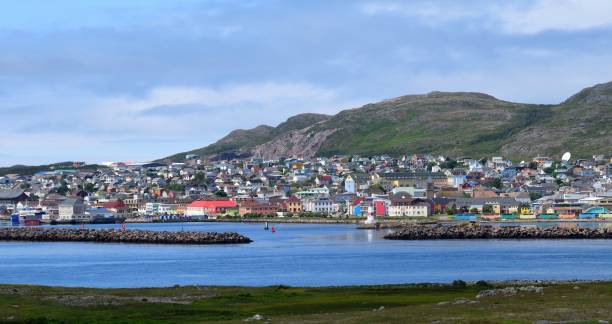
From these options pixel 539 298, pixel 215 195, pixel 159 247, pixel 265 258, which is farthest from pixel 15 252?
pixel 215 195

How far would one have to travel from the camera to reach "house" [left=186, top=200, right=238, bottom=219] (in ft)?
483

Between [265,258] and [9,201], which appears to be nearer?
[265,258]

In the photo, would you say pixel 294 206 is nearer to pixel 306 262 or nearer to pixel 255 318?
pixel 306 262

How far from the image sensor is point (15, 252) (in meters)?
70.3

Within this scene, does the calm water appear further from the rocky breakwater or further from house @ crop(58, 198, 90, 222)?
house @ crop(58, 198, 90, 222)

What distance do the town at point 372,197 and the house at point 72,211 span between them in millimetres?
132

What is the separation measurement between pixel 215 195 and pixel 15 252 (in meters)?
101

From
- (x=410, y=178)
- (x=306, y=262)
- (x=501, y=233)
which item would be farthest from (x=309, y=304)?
(x=410, y=178)

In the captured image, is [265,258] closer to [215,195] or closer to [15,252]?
[15,252]

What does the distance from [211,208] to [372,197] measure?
978 inches

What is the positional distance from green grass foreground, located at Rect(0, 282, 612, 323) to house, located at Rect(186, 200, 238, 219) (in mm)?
113107

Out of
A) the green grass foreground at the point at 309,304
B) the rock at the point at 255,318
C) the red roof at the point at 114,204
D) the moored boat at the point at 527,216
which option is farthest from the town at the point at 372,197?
the rock at the point at 255,318

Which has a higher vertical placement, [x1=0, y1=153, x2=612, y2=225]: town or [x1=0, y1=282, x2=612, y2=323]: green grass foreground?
[x1=0, y1=153, x2=612, y2=225]: town

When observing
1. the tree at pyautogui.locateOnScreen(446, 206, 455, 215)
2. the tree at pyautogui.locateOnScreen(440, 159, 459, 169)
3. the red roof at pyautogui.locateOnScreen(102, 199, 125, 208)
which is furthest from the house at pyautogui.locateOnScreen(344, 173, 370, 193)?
the tree at pyautogui.locateOnScreen(446, 206, 455, 215)
